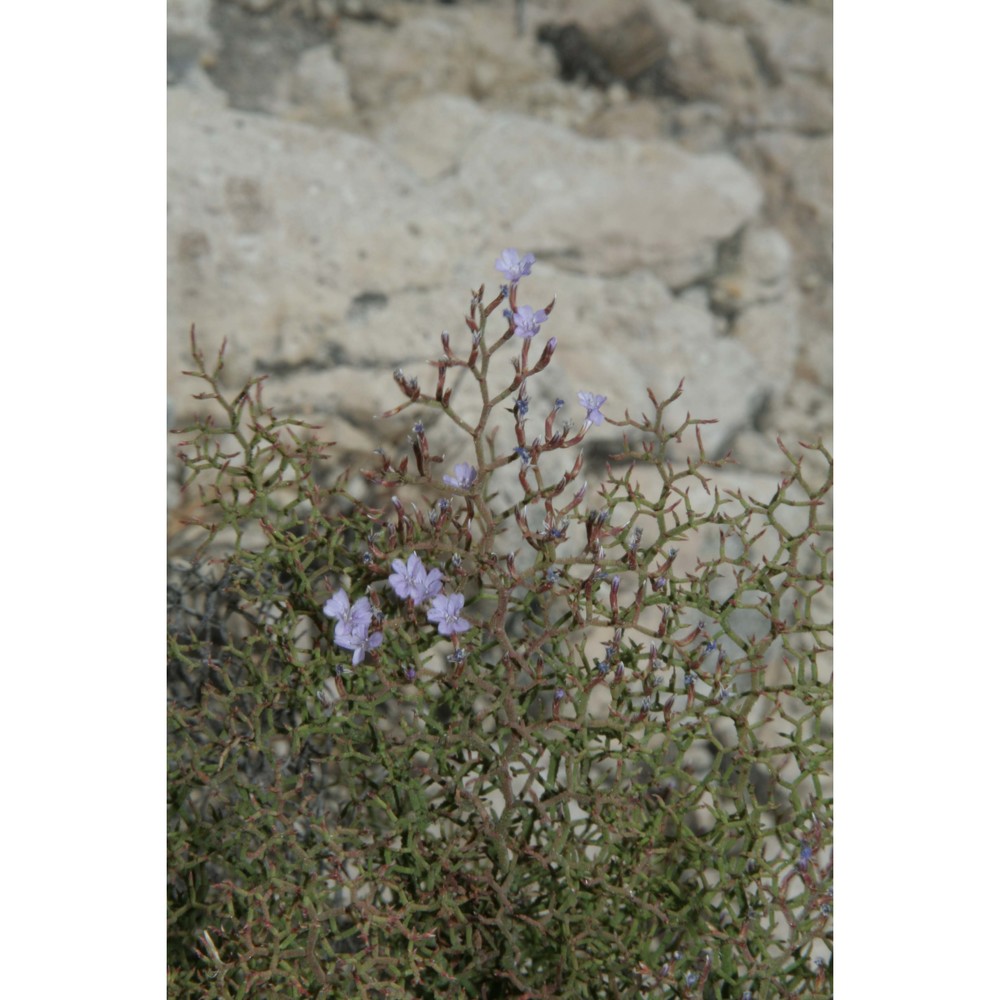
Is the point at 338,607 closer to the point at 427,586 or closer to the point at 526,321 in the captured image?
the point at 427,586

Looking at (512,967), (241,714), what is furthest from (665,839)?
(241,714)

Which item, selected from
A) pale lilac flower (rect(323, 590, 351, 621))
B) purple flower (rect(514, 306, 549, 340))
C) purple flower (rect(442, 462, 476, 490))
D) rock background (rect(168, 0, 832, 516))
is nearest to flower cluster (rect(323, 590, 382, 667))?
pale lilac flower (rect(323, 590, 351, 621))

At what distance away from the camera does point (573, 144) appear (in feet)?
4.81

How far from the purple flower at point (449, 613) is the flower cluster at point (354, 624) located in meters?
0.05

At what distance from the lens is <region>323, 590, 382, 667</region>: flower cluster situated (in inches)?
30.9

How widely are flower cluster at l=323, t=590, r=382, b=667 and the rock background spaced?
467 mm

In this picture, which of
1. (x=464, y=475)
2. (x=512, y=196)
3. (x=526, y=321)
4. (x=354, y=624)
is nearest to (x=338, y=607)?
(x=354, y=624)

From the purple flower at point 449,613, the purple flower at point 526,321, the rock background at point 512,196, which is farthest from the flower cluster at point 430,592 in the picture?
the rock background at point 512,196

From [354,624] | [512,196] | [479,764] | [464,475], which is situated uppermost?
[512,196]

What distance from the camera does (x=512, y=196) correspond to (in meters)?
1.42

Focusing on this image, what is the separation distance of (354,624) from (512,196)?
Result: 80 centimetres

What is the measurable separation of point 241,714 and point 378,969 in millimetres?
215
